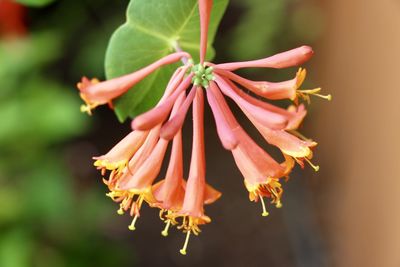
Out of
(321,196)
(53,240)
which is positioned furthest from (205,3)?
(321,196)

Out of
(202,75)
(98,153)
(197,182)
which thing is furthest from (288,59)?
(98,153)

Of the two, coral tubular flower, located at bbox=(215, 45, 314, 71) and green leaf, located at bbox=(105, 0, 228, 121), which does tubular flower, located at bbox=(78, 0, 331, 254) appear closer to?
coral tubular flower, located at bbox=(215, 45, 314, 71)

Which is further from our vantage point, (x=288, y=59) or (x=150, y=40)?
(x=150, y=40)

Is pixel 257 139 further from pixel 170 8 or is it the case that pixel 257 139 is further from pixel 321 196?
pixel 170 8

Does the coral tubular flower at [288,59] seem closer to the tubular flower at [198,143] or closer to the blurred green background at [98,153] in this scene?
the tubular flower at [198,143]

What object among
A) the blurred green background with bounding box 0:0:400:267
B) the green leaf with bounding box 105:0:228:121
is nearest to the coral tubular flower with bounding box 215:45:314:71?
the green leaf with bounding box 105:0:228:121

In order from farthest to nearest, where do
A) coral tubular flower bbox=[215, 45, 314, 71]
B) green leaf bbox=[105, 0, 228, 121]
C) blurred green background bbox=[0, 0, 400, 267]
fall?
blurred green background bbox=[0, 0, 400, 267], green leaf bbox=[105, 0, 228, 121], coral tubular flower bbox=[215, 45, 314, 71]

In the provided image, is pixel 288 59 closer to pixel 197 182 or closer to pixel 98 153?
pixel 197 182
